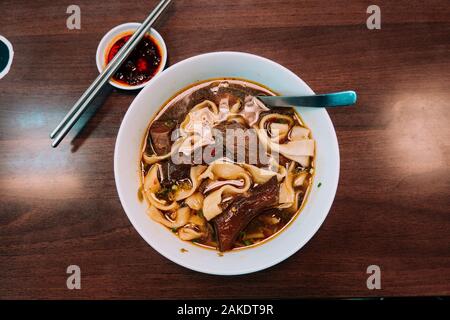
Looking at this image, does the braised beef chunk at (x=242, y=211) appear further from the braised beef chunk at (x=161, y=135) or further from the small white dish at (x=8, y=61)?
the small white dish at (x=8, y=61)

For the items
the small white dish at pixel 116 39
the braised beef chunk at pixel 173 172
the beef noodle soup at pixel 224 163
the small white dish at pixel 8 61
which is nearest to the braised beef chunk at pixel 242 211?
the beef noodle soup at pixel 224 163

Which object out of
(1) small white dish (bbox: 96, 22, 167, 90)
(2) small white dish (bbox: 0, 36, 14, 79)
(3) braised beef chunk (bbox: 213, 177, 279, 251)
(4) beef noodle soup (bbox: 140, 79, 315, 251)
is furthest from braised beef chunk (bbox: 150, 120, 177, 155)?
(2) small white dish (bbox: 0, 36, 14, 79)

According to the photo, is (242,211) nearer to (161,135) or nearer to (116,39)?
(161,135)

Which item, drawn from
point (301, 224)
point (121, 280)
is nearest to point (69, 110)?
point (121, 280)

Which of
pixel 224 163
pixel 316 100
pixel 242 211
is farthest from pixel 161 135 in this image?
pixel 316 100

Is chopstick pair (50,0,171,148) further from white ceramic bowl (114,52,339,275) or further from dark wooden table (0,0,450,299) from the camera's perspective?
white ceramic bowl (114,52,339,275)

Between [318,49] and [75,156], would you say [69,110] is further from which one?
[318,49]
